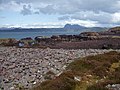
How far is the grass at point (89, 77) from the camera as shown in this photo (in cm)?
2034

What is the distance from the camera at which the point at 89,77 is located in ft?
80.5

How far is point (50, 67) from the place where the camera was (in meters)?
33.3

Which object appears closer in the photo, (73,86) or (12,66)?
(73,86)

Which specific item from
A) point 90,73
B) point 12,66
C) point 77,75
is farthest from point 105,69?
point 12,66

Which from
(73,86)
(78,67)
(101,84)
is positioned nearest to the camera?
(101,84)

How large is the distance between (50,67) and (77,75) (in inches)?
367

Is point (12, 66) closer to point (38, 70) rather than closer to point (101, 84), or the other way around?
point (38, 70)

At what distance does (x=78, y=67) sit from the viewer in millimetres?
28547

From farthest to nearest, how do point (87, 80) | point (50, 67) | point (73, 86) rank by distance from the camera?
point (50, 67), point (87, 80), point (73, 86)

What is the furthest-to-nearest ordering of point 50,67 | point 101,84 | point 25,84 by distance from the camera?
point 50,67, point 25,84, point 101,84

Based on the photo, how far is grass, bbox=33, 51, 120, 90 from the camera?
20344 mm

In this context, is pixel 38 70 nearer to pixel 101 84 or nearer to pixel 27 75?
pixel 27 75

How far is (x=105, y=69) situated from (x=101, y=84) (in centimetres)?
800

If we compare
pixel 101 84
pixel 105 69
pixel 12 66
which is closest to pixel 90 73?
pixel 105 69
